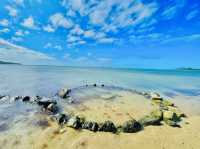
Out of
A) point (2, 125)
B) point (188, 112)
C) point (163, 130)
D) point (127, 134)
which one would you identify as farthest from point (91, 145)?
point (188, 112)

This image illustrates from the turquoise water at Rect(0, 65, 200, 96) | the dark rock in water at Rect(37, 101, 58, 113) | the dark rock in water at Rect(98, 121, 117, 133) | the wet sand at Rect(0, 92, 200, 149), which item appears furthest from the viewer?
the turquoise water at Rect(0, 65, 200, 96)

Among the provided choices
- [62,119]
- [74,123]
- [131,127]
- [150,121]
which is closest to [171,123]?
[150,121]

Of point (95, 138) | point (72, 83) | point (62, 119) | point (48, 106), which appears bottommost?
point (95, 138)

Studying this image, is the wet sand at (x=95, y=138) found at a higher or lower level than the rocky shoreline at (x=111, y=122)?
lower

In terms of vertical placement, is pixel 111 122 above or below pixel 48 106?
below

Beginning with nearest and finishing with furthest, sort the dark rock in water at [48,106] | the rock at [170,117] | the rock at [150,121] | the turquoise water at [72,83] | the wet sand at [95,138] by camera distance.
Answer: the wet sand at [95,138], the rock at [150,121], the rock at [170,117], the dark rock in water at [48,106], the turquoise water at [72,83]

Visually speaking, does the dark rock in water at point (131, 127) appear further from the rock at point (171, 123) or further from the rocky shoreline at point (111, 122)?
the rock at point (171, 123)

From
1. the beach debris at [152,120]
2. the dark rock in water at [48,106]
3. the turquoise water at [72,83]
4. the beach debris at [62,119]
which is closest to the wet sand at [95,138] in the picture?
the beach debris at [62,119]

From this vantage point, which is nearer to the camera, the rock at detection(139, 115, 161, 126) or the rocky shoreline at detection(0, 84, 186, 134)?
the rocky shoreline at detection(0, 84, 186, 134)

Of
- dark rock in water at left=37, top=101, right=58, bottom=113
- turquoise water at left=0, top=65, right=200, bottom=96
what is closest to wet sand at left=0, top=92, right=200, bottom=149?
dark rock in water at left=37, top=101, right=58, bottom=113

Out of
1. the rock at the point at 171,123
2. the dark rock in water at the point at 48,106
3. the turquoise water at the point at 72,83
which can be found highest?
the turquoise water at the point at 72,83

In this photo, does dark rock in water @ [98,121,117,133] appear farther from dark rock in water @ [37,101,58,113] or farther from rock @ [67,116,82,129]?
dark rock in water @ [37,101,58,113]

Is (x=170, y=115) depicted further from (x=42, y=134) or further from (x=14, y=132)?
(x=14, y=132)

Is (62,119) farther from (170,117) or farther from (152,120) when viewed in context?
(170,117)
